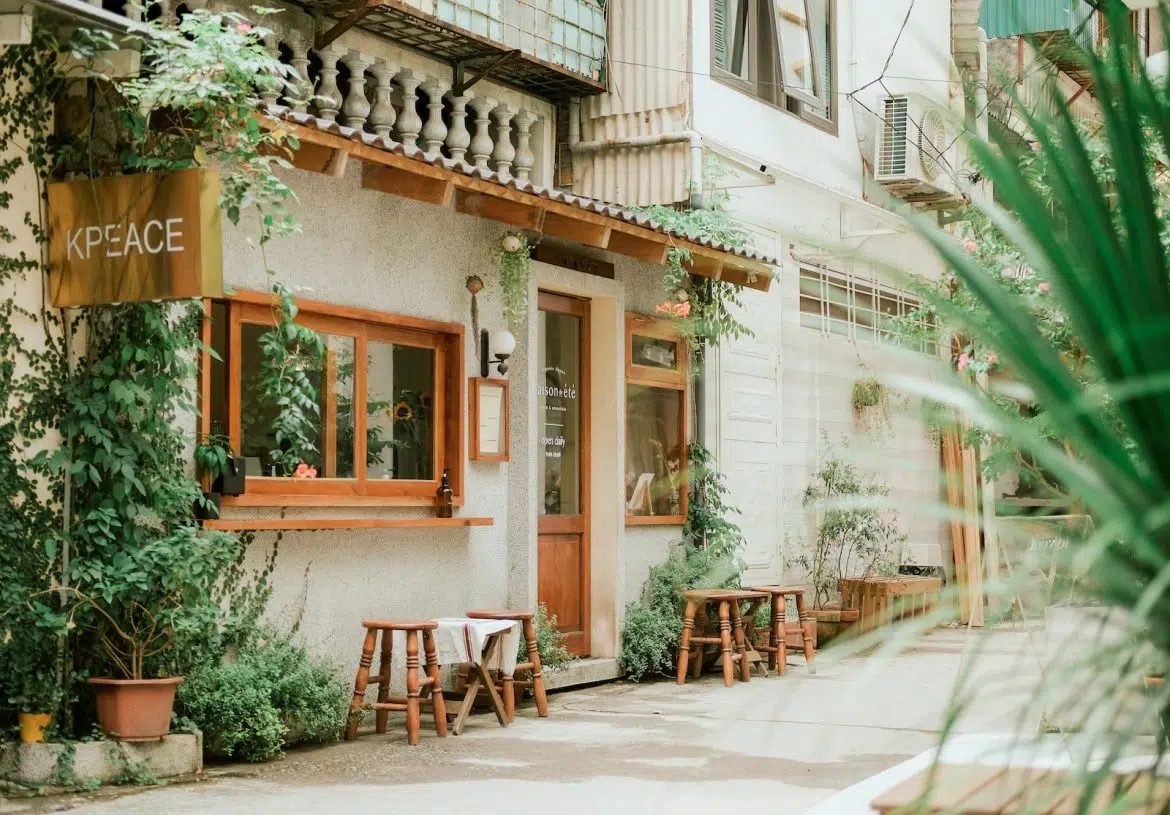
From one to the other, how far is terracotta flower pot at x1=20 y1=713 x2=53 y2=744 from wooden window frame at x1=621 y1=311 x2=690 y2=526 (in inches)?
211

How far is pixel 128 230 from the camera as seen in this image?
674cm

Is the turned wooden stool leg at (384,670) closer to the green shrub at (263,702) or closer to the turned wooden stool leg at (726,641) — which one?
the green shrub at (263,702)

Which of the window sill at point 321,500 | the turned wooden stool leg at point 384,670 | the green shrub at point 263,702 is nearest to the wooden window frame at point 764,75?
the window sill at point 321,500

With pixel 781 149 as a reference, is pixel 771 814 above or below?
below

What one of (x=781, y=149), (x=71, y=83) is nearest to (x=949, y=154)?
(x=781, y=149)

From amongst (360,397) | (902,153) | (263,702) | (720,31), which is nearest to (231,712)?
(263,702)

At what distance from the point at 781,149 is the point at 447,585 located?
630 cm

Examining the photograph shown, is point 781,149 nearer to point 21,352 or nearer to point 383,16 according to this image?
point 383,16

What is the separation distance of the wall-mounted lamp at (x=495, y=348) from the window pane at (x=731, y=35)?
4398 millimetres

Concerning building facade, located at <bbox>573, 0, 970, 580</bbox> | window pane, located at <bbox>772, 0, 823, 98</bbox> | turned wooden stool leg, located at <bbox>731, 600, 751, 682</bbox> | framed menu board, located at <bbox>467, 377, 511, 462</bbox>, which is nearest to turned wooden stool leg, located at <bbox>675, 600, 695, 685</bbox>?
turned wooden stool leg, located at <bbox>731, 600, 751, 682</bbox>

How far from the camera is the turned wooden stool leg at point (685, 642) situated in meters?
10.8

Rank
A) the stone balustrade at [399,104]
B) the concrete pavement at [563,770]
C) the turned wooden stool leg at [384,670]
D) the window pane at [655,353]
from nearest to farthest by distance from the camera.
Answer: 1. the concrete pavement at [563,770]
2. the turned wooden stool leg at [384,670]
3. the stone balustrade at [399,104]
4. the window pane at [655,353]

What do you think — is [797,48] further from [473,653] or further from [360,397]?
[473,653]

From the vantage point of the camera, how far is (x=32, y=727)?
6582 millimetres
